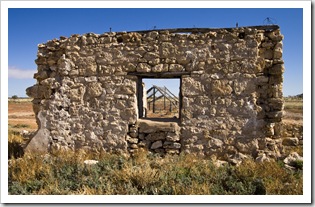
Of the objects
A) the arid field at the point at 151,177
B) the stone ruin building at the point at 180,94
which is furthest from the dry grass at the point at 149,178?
the stone ruin building at the point at 180,94

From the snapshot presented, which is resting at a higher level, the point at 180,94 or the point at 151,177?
the point at 180,94

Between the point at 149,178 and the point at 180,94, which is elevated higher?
the point at 180,94

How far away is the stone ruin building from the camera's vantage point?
5.57 metres

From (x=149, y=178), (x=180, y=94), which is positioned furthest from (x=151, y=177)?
(x=180, y=94)

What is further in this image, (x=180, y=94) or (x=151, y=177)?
(x=180, y=94)

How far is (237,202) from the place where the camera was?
12.3 feet

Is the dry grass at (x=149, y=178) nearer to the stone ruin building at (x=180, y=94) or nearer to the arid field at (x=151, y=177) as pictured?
the arid field at (x=151, y=177)

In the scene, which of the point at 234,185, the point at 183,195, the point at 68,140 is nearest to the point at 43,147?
the point at 68,140

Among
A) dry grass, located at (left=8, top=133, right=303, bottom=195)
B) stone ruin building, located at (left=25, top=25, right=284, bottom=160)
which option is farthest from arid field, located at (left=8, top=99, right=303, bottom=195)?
stone ruin building, located at (left=25, top=25, right=284, bottom=160)

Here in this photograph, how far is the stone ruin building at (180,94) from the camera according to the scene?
5566mm

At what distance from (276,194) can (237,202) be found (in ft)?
2.14

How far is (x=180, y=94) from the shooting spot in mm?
5898

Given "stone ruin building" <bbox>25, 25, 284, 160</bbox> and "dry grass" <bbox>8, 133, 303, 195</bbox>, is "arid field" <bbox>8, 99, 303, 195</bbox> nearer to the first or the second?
"dry grass" <bbox>8, 133, 303, 195</bbox>

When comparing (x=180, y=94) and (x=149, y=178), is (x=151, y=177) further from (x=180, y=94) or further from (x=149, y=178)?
(x=180, y=94)
